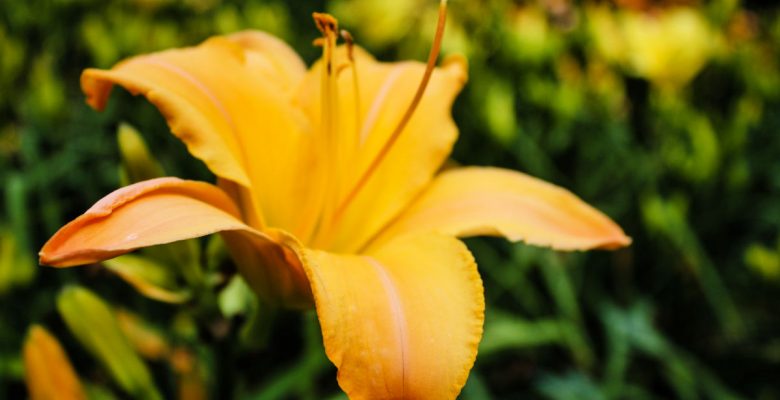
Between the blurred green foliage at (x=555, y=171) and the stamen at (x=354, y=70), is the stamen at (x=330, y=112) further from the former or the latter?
the blurred green foliage at (x=555, y=171)

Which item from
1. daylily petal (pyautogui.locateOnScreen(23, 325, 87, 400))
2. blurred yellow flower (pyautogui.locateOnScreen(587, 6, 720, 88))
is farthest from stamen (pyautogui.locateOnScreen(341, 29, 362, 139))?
blurred yellow flower (pyautogui.locateOnScreen(587, 6, 720, 88))

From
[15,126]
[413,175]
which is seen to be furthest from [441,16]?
[15,126]

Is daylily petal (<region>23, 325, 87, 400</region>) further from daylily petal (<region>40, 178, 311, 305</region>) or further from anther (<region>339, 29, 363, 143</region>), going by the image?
anther (<region>339, 29, 363, 143</region>)

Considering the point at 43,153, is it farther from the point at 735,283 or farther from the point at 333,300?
the point at 735,283

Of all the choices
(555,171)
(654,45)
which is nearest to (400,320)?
(555,171)

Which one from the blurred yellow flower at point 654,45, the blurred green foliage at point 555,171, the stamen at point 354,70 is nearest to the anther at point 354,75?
the stamen at point 354,70

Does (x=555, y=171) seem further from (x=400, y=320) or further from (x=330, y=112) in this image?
(x=400, y=320)
